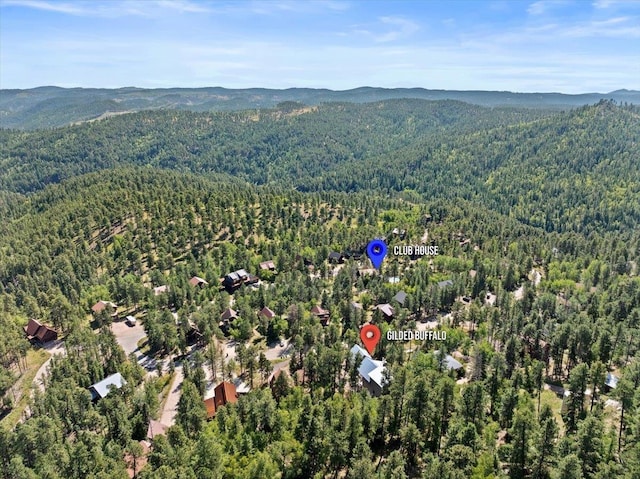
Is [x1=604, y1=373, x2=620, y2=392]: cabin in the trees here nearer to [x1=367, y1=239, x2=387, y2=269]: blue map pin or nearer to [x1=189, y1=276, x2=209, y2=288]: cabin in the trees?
[x1=367, y1=239, x2=387, y2=269]: blue map pin

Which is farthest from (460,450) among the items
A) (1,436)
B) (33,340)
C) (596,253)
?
(596,253)

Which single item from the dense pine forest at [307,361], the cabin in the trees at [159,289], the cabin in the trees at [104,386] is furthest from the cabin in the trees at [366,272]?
the cabin in the trees at [104,386]

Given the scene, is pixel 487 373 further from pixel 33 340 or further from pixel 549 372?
pixel 33 340

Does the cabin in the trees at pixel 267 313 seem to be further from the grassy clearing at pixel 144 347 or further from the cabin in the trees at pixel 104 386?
the cabin in the trees at pixel 104 386

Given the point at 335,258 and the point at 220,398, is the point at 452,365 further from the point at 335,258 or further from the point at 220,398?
the point at 335,258

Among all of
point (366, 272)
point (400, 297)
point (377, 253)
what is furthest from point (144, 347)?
point (377, 253)
